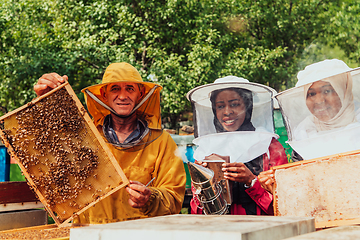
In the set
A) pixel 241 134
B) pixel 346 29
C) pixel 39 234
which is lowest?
pixel 39 234

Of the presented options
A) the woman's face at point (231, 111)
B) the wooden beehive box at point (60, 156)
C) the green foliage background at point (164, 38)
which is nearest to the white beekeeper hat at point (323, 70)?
the woman's face at point (231, 111)

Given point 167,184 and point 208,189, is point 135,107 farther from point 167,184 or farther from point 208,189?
point 208,189

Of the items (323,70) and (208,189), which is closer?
(208,189)

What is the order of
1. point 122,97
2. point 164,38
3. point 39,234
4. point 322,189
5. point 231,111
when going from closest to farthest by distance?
point 322,189
point 39,234
point 122,97
point 231,111
point 164,38

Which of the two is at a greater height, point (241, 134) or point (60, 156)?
point (241, 134)

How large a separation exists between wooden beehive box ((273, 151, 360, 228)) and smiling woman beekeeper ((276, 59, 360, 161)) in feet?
1.25

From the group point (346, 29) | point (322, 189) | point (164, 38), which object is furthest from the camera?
point (346, 29)

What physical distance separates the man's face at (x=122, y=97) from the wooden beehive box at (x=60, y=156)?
432mm

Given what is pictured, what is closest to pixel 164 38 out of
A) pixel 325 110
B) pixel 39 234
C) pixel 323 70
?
pixel 323 70

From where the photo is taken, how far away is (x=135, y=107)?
8.93ft

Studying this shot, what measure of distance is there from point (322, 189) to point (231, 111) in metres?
1.11

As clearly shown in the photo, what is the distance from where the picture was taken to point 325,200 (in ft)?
6.12

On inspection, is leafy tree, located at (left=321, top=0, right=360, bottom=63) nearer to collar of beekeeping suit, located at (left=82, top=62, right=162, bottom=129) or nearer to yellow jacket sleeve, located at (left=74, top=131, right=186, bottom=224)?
collar of beekeeping suit, located at (left=82, top=62, right=162, bottom=129)

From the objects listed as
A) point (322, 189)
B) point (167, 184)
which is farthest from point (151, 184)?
point (322, 189)
